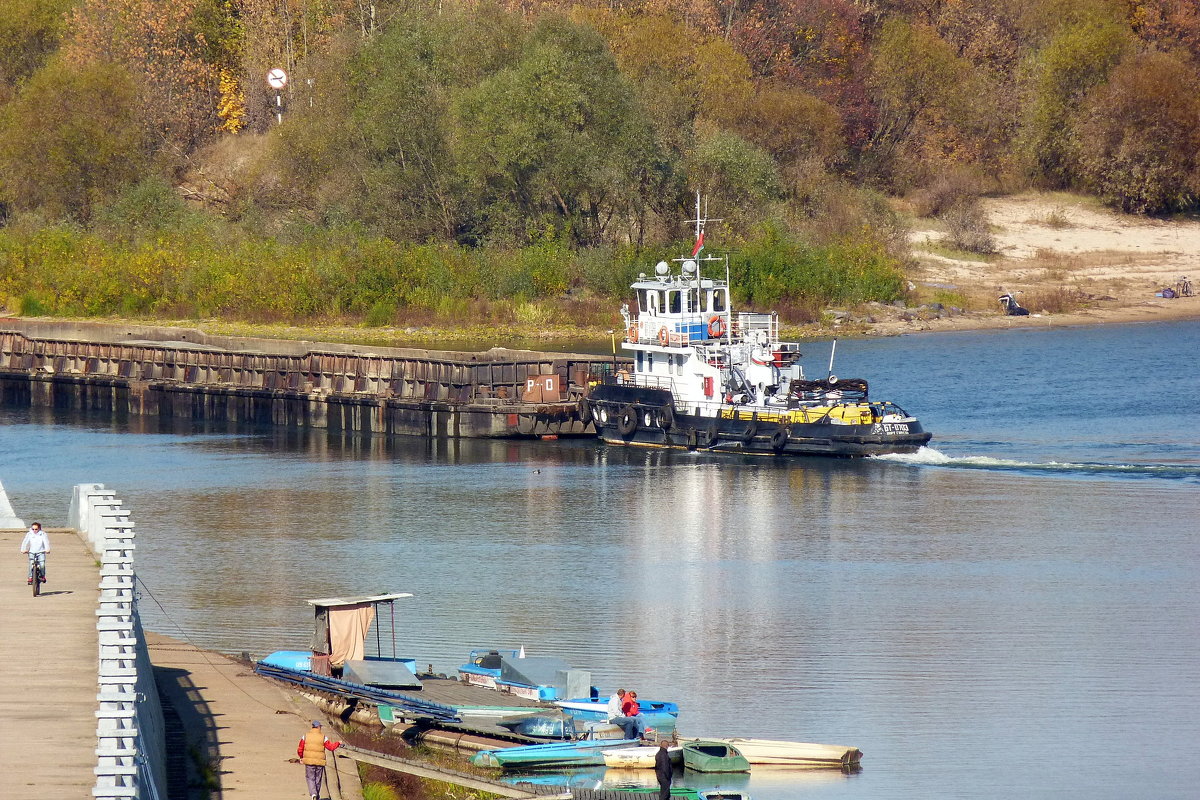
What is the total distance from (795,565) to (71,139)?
78497mm

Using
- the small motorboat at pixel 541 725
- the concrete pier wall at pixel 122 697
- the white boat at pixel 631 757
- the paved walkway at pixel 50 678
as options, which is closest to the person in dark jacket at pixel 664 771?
the white boat at pixel 631 757

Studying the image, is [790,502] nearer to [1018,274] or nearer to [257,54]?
[1018,274]

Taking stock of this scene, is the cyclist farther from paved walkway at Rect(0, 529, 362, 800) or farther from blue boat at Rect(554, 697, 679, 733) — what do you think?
blue boat at Rect(554, 697, 679, 733)

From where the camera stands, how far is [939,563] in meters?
39.2

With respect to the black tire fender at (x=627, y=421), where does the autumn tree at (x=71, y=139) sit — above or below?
above

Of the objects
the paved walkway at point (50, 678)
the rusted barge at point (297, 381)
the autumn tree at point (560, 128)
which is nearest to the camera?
the paved walkway at point (50, 678)

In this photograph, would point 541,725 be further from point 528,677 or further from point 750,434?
point 750,434

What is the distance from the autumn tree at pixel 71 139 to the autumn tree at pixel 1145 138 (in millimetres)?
61001

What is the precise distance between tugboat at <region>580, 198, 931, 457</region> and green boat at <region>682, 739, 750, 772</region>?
28.3 meters

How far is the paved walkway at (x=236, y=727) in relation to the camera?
21.9 metres

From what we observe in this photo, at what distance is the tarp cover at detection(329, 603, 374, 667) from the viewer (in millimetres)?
27766

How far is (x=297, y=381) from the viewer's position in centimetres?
6675

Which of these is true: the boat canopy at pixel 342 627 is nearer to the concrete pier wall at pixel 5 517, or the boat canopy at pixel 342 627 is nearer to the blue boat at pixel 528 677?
the blue boat at pixel 528 677

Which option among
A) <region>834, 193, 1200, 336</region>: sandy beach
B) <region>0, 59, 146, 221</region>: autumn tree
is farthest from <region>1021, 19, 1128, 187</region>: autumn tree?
<region>0, 59, 146, 221</region>: autumn tree
